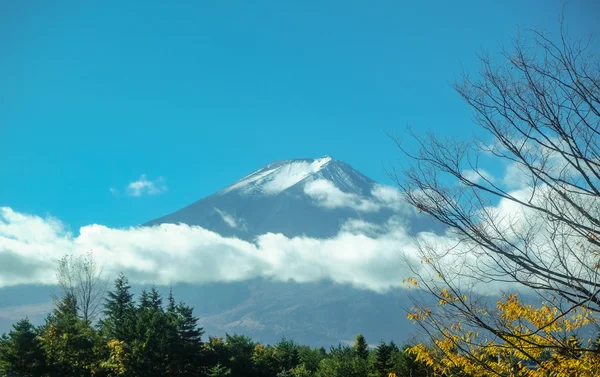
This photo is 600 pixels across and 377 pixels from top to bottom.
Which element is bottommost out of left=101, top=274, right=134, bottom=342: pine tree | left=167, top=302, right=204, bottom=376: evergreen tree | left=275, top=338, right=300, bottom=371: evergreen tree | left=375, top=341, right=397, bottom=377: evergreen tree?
left=375, top=341, right=397, bottom=377: evergreen tree

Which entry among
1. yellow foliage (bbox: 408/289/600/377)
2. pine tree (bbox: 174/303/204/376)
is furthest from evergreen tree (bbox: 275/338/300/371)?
yellow foliage (bbox: 408/289/600/377)

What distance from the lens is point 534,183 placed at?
5.61 metres

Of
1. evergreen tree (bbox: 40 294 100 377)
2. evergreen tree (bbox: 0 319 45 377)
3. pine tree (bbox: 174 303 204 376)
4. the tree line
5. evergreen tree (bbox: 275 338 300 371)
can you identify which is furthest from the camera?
evergreen tree (bbox: 275 338 300 371)

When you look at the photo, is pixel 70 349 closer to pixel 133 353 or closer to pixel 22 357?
pixel 22 357

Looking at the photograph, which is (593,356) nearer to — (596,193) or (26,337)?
(596,193)

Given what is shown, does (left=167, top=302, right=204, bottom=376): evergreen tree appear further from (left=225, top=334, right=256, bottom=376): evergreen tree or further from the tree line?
(left=225, top=334, right=256, bottom=376): evergreen tree

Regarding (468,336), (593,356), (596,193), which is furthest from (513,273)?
(468,336)

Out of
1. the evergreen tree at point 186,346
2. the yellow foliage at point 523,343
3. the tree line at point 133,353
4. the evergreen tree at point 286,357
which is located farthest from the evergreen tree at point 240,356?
the yellow foliage at point 523,343

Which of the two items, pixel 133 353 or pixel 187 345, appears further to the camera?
pixel 187 345

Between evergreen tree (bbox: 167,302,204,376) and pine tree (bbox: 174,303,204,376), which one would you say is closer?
evergreen tree (bbox: 167,302,204,376)

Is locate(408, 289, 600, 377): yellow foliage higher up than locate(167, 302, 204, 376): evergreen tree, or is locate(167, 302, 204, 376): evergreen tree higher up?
locate(167, 302, 204, 376): evergreen tree

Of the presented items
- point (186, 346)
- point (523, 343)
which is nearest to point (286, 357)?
point (186, 346)

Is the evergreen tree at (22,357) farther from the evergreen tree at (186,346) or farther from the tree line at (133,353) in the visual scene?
the evergreen tree at (186,346)

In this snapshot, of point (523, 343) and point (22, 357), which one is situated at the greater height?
point (22, 357)
